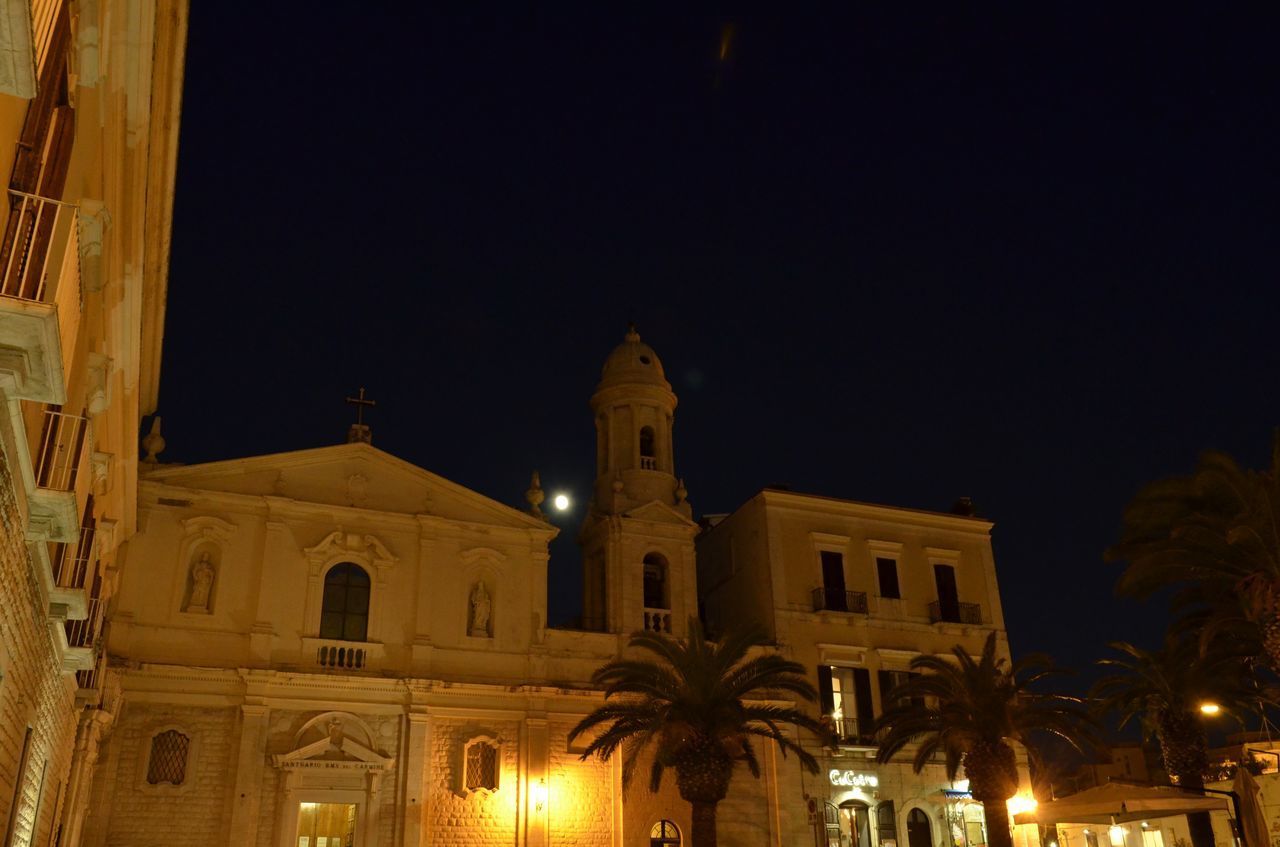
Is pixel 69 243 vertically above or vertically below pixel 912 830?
above

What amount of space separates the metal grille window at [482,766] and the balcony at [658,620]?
6.18 m

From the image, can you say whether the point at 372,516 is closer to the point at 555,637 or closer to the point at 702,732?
the point at 555,637

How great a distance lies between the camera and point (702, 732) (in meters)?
26.0

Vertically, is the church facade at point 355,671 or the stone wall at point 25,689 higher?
the church facade at point 355,671

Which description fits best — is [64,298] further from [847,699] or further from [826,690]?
[847,699]

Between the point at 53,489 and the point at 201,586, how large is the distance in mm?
20448

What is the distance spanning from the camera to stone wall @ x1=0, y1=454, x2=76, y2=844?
899 cm

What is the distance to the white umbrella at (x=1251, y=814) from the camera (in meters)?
19.0

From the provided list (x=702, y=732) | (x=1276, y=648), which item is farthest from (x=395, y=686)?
(x=1276, y=648)

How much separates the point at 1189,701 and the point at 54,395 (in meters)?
27.0

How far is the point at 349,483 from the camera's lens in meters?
30.8

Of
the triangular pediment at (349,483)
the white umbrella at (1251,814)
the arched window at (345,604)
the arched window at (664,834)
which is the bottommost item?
the white umbrella at (1251,814)

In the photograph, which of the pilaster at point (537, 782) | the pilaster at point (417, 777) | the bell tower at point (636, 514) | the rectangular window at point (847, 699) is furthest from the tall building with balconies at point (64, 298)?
the rectangular window at point (847, 699)

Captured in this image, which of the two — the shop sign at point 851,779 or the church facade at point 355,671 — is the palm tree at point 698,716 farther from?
the shop sign at point 851,779
